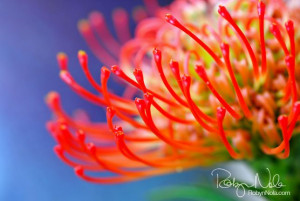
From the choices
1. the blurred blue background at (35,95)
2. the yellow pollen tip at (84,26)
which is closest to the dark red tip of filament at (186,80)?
the yellow pollen tip at (84,26)

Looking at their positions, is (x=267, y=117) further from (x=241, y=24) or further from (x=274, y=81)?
(x=241, y=24)

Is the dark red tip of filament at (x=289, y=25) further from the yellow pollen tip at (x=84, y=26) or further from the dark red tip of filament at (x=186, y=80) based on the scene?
the yellow pollen tip at (x=84, y=26)

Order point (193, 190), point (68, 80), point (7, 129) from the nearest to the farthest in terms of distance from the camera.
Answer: point (68, 80) < point (193, 190) < point (7, 129)

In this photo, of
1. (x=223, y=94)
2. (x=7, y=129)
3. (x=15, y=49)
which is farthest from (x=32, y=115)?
(x=223, y=94)

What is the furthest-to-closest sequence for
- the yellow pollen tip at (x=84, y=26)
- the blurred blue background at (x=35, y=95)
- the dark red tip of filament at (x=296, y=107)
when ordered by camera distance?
the blurred blue background at (x=35, y=95) < the yellow pollen tip at (x=84, y=26) < the dark red tip of filament at (x=296, y=107)

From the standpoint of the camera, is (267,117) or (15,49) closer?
(267,117)

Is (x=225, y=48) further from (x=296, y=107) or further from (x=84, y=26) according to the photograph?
(x=84, y=26)

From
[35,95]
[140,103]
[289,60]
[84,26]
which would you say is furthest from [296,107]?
[35,95]

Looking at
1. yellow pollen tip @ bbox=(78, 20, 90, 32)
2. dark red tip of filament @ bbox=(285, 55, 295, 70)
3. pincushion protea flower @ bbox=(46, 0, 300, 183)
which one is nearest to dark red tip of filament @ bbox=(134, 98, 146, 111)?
pincushion protea flower @ bbox=(46, 0, 300, 183)

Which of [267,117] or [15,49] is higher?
[15,49]
